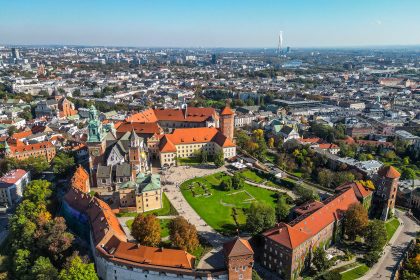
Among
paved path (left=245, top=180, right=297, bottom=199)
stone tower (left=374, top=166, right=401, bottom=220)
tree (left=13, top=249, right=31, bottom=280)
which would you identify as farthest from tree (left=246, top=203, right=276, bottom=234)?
tree (left=13, top=249, right=31, bottom=280)

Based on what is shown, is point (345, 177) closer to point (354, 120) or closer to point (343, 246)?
point (343, 246)

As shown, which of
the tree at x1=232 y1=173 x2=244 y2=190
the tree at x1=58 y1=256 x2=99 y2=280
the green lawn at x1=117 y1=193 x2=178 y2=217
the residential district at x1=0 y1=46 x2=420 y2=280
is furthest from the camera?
the tree at x1=232 y1=173 x2=244 y2=190

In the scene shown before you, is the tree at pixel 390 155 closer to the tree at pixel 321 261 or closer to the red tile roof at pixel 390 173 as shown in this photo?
the red tile roof at pixel 390 173

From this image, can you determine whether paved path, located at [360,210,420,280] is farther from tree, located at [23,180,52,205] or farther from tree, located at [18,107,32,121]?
tree, located at [18,107,32,121]

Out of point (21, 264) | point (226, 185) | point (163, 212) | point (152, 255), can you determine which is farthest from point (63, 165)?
point (152, 255)

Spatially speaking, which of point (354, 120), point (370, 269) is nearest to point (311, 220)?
point (370, 269)

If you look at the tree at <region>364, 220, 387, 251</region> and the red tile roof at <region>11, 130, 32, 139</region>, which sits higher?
the red tile roof at <region>11, 130, 32, 139</region>
